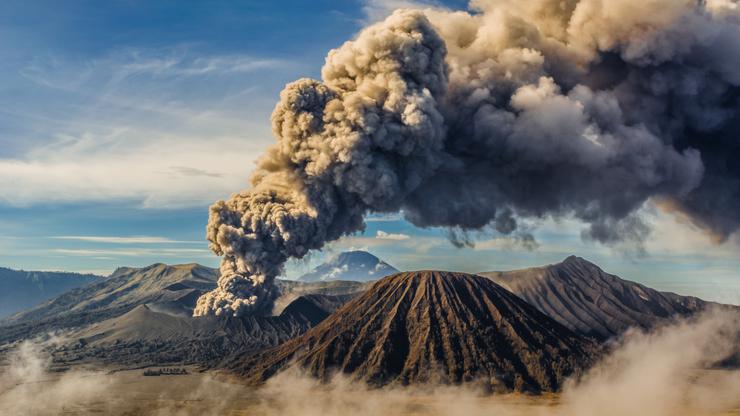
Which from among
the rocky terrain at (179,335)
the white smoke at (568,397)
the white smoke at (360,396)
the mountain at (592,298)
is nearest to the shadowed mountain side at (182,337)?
the rocky terrain at (179,335)

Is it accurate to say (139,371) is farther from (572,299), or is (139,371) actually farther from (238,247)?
(572,299)

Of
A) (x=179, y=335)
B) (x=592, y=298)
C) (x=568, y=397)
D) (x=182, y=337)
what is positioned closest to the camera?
(x=568, y=397)

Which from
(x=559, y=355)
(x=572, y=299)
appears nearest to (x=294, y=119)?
(x=559, y=355)

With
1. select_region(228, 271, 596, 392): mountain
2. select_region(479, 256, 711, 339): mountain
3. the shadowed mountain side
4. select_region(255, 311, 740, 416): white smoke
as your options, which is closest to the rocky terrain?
the shadowed mountain side

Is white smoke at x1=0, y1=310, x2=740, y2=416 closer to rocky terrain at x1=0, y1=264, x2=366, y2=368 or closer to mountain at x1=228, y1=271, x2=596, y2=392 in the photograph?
mountain at x1=228, y1=271, x2=596, y2=392

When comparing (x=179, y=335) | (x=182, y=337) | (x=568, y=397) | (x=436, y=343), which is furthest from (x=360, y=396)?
(x=179, y=335)

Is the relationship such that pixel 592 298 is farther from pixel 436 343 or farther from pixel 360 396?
pixel 360 396
